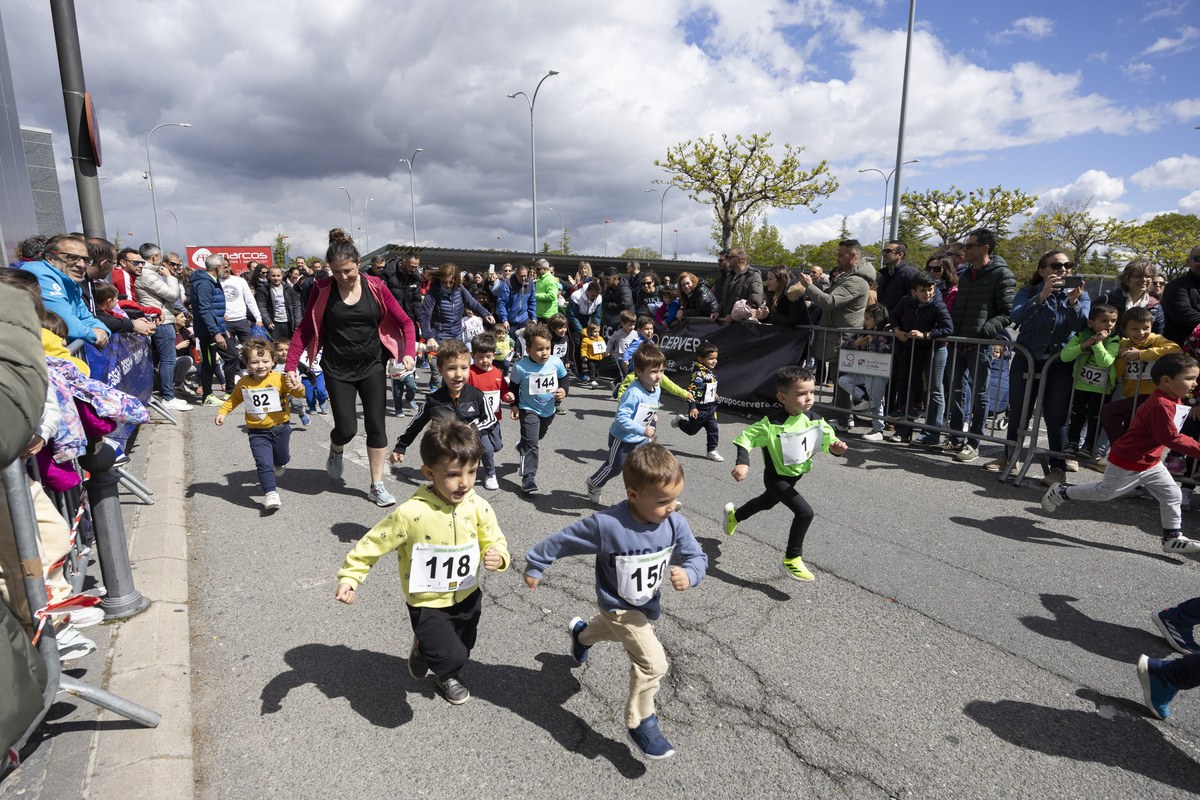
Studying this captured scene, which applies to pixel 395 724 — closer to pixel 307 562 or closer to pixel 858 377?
pixel 307 562

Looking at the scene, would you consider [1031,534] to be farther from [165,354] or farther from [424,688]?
[165,354]

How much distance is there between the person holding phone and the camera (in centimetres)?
603

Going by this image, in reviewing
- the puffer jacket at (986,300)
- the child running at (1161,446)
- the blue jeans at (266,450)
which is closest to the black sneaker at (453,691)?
the blue jeans at (266,450)

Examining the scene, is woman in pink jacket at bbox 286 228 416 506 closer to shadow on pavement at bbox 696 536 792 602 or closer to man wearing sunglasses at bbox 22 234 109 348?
man wearing sunglasses at bbox 22 234 109 348

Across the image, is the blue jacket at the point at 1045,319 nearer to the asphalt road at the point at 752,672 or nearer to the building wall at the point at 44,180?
the asphalt road at the point at 752,672

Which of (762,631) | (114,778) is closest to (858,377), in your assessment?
(762,631)

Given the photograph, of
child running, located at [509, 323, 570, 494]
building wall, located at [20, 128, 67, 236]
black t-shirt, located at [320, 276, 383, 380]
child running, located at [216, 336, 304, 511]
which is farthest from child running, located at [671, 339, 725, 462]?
building wall, located at [20, 128, 67, 236]

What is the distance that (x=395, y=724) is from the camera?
2.74 metres

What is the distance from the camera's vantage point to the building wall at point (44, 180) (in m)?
12.3

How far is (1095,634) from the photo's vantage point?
3.47 m

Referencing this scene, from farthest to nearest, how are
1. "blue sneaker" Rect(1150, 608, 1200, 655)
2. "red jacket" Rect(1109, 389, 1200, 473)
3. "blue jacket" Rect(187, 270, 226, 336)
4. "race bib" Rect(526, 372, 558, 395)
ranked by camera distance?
"blue jacket" Rect(187, 270, 226, 336) → "race bib" Rect(526, 372, 558, 395) → "red jacket" Rect(1109, 389, 1200, 473) → "blue sneaker" Rect(1150, 608, 1200, 655)

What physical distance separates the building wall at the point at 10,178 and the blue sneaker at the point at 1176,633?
8.43 meters

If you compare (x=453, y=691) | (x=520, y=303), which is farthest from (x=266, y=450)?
(x=520, y=303)

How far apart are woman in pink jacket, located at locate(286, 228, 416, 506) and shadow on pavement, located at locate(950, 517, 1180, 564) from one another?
469 centimetres
